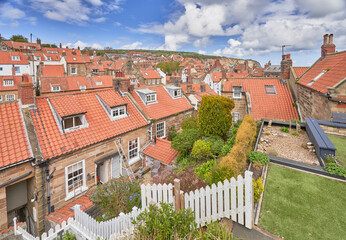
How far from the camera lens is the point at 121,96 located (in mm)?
17875

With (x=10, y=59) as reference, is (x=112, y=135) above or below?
below

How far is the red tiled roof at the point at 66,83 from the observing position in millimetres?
34500

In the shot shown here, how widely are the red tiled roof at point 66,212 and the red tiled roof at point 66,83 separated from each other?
2969cm

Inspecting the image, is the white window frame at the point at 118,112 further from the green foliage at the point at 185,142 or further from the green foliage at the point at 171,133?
the green foliage at the point at 171,133

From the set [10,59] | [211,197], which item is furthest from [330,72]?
[10,59]

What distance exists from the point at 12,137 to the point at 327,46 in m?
28.9

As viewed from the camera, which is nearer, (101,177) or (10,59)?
(101,177)

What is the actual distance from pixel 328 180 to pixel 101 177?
43.6ft

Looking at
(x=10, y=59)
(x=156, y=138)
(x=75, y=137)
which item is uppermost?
(x=10, y=59)

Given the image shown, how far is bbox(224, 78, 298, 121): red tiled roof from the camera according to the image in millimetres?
19250

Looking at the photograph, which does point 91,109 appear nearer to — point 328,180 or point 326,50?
point 328,180

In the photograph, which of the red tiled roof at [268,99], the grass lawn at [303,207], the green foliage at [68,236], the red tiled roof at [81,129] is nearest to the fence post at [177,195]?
the grass lawn at [303,207]

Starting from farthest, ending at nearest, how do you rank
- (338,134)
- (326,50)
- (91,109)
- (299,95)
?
(326,50)
(299,95)
(91,109)
(338,134)

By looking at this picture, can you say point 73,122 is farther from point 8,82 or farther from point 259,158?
point 8,82
